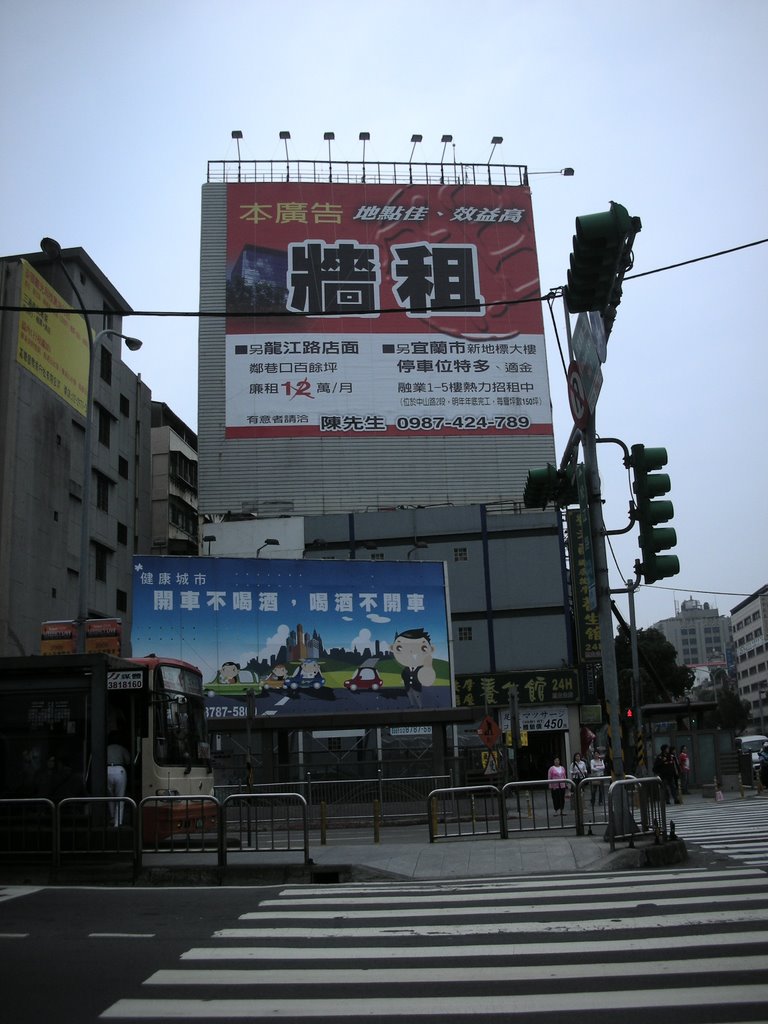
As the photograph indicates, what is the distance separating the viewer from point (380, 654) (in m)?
34.8

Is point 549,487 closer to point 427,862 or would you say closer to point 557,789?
point 427,862

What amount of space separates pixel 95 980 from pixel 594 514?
847cm

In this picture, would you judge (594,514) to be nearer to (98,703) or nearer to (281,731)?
(98,703)

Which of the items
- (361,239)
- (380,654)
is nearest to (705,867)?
(380,654)

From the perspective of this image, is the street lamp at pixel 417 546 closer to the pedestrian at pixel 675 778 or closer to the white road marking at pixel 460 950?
the pedestrian at pixel 675 778

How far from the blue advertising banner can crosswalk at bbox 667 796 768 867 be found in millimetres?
10813

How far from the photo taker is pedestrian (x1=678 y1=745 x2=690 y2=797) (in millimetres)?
31359

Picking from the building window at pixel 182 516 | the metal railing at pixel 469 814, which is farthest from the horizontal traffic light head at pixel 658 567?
the building window at pixel 182 516

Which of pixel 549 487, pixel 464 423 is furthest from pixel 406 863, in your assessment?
pixel 464 423

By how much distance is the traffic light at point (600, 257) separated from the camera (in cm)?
945

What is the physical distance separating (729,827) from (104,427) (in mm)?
35135

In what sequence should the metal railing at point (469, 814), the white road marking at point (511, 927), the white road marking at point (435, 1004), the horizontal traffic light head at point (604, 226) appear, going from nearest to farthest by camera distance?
1. the white road marking at point (435, 1004)
2. the white road marking at point (511, 927)
3. the horizontal traffic light head at point (604, 226)
4. the metal railing at point (469, 814)

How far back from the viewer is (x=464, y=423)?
150 feet

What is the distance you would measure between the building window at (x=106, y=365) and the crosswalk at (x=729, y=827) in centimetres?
3147
